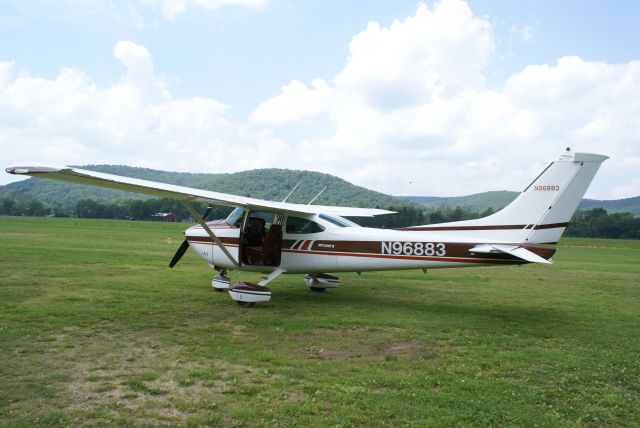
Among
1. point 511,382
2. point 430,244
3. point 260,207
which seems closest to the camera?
point 511,382

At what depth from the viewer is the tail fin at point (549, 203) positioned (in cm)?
872

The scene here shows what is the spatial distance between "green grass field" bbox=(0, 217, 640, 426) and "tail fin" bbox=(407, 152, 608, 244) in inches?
64.2

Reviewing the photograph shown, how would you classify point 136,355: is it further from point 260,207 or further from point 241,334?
point 260,207

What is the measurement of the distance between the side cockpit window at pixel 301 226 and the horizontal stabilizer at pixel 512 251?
10.7ft

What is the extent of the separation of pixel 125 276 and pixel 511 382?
425 inches

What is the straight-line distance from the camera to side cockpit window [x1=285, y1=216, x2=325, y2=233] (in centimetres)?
1038

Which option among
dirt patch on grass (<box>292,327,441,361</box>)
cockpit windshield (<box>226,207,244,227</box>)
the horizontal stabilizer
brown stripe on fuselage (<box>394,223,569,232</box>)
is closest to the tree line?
cockpit windshield (<box>226,207,244,227</box>)

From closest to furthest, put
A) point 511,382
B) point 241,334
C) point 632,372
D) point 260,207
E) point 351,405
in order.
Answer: point 351,405, point 511,382, point 632,372, point 241,334, point 260,207

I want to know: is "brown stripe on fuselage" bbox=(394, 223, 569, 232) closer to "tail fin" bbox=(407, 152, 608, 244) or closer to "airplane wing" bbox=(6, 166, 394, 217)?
"tail fin" bbox=(407, 152, 608, 244)

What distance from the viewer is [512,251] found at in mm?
8398

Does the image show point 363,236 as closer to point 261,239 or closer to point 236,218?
point 261,239

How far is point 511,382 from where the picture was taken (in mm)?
5289

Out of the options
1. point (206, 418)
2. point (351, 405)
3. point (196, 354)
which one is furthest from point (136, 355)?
point (351, 405)

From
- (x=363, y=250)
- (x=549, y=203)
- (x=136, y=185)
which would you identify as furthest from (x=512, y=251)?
(x=136, y=185)
